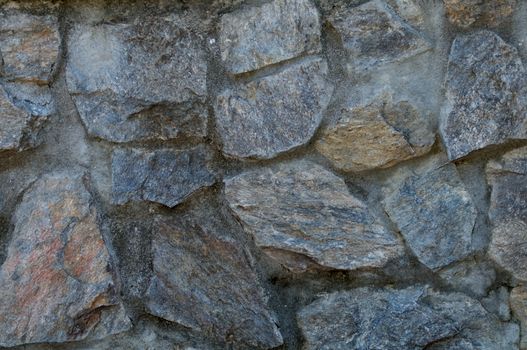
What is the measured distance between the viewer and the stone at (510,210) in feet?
3.96

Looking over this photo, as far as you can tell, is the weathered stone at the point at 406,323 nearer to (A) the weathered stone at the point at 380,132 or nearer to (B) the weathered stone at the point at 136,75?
(A) the weathered stone at the point at 380,132

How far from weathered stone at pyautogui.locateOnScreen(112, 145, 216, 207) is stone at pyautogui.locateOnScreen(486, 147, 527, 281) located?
510 millimetres

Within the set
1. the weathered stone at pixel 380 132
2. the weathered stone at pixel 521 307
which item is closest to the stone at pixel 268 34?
the weathered stone at pixel 380 132

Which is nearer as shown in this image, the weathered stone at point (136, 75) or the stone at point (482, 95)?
the stone at point (482, 95)

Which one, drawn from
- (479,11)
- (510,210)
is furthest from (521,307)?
(479,11)

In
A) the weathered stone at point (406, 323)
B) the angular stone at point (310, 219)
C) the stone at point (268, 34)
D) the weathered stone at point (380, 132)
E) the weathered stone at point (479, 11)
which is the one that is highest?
the weathered stone at point (479, 11)

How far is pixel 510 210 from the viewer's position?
3.99 feet

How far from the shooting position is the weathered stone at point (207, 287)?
4.32 feet

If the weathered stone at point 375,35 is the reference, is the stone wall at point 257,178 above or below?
below

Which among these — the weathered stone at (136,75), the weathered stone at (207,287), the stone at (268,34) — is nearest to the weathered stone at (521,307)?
the weathered stone at (207,287)

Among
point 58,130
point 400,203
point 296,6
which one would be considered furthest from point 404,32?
point 58,130

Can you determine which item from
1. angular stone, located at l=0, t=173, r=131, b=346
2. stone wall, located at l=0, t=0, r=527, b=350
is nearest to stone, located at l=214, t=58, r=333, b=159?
stone wall, located at l=0, t=0, r=527, b=350

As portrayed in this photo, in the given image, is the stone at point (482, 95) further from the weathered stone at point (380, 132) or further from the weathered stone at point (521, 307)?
the weathered stone at point (521, 307)

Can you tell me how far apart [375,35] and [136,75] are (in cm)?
42
